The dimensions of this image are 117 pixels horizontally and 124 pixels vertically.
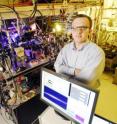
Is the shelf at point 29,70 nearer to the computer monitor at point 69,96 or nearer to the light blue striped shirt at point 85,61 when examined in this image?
the light blue striped shirt at point 85,61

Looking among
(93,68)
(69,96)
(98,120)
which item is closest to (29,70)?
(93,68)

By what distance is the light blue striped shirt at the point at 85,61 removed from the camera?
1230 mm

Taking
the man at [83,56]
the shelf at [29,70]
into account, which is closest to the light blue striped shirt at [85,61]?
the man at [83,56]

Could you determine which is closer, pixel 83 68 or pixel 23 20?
pixel 83 68

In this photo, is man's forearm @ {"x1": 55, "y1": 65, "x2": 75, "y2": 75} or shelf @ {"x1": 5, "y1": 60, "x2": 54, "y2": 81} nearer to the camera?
man's forearm @ {"x1": 55, "y1": 65, "x2": 75, "y2": 75}

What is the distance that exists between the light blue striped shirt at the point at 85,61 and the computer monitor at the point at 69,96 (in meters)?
0.29

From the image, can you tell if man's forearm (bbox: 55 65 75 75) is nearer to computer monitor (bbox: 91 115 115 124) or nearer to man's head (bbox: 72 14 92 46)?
man's head (bbox: 72 14 92 46)

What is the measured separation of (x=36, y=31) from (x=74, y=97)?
1122 millimetres

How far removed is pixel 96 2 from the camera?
2.95 m

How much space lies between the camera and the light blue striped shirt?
1.23m

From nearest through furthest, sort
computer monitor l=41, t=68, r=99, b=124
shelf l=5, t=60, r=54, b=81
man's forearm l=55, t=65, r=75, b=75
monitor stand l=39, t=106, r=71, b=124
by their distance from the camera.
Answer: computer monitor l=41, t=68, r=99, b=124
monitor stand l=39, t=106, r=71, b=124
man's forearm l=55, t=65, r=75, b=75
shelf l=5, t=60, r=54, b=81

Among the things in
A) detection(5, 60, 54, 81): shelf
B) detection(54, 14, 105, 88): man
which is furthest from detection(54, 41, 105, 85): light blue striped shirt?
detection(5, 60, 54, 81): shelf

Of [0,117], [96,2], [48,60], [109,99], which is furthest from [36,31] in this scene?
[109,99]

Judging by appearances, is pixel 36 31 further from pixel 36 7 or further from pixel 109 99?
pixel 109 99
